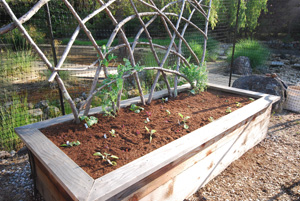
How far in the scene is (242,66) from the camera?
19.8ft

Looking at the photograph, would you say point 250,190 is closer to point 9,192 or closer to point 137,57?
point 9,192

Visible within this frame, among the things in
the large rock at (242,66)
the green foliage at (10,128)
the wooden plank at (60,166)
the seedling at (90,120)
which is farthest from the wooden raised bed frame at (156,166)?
the large rock at (242,66)

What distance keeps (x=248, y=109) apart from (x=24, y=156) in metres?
2.38

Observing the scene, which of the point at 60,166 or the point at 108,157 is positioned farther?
the point at 108,157

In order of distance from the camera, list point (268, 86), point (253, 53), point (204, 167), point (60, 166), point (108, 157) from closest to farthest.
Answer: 1. point (60, 166)
2. point (108, 157)
3. point (204, 167)
4. point (268, 86)
5. point (253, 53)

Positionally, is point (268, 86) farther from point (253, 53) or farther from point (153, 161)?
point (253, 53)

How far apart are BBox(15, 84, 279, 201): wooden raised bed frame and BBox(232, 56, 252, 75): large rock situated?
4011mm

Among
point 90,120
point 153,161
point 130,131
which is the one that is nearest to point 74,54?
point 90,120

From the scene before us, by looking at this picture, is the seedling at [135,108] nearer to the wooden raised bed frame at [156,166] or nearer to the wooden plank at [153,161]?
the wooden raised bed frame at [156,166]

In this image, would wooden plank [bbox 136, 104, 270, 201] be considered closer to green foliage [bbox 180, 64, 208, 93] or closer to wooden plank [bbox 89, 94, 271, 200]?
wooden plank [bbox 89, 94, 271, 200]

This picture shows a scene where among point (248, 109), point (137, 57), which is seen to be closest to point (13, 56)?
point (137, 57)

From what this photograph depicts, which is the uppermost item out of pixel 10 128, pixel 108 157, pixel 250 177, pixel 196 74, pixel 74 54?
pixel 196 74

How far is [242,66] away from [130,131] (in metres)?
5.11

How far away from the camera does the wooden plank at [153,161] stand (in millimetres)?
1118
